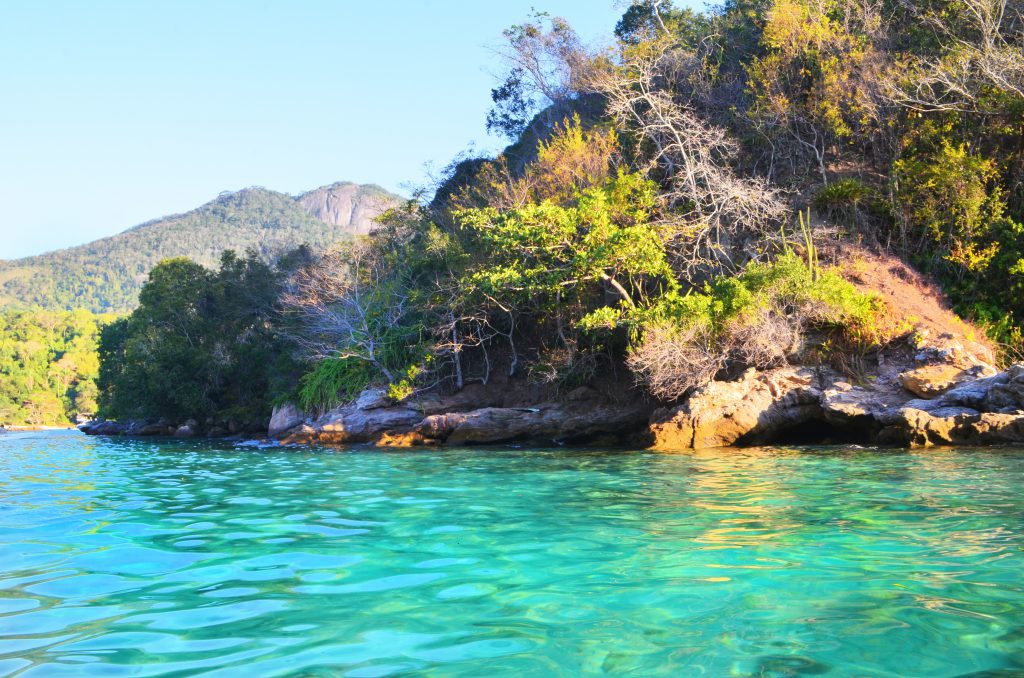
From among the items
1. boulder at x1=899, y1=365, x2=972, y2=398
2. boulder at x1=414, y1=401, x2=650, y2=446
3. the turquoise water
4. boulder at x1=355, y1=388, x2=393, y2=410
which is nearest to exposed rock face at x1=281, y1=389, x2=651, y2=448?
boulder at x1=414, y1=401, x2=650, y2=446

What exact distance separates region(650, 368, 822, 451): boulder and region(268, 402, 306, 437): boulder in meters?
14.7

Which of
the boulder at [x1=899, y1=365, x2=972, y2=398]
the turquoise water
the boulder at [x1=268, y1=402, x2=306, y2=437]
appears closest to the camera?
the turquoise water

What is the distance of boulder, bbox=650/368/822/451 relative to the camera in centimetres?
1475

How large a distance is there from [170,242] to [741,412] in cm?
13052

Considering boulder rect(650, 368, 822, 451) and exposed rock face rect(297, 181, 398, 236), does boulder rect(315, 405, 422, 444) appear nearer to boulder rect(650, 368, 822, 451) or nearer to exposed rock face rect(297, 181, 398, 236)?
boulder rect(650, 368, 822, 451)

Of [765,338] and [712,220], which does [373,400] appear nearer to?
[712,220]

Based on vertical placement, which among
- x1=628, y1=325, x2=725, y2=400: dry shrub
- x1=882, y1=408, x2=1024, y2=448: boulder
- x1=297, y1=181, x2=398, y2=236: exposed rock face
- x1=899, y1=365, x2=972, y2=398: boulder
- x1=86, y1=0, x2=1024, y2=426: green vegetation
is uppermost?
x1=297, y1=181, x2=398, y2=236: exposed rock face

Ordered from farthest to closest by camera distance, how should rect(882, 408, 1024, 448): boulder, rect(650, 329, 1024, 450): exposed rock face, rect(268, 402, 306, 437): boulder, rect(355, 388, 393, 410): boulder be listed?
rect(268, 402, 306, 437): boulder, rect(355, 388, 393, 410): boulder, rect(650, 329, 1024, 450): exposed rock face, rect(882, 408, 1024, 448): boulder

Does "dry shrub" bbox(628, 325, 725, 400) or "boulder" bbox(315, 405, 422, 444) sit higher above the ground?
"dry shrub" bbox(628, 325, 725, 400)

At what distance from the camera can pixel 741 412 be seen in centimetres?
1477

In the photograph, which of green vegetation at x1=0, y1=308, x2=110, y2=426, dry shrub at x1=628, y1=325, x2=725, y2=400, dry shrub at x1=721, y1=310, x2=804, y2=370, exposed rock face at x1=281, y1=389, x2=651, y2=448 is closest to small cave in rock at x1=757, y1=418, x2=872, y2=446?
dry shrub at x1=721, y1=310, x2=804, y2=370

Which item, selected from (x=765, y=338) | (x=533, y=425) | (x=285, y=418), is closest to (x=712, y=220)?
(x=765, y=338)

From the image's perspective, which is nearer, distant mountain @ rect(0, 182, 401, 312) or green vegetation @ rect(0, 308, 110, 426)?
green vegetation @ rect(0, 308, 110, 426)

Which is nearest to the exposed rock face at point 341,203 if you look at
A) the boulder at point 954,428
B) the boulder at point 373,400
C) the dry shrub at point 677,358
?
the boulder at point 373,400
